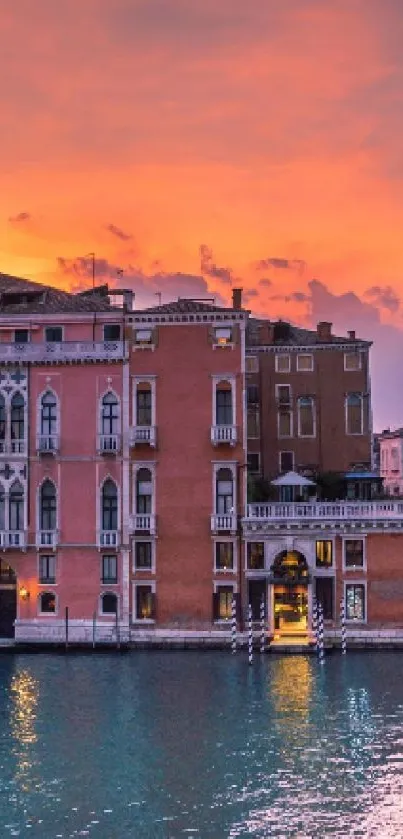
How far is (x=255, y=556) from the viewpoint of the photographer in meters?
41.9

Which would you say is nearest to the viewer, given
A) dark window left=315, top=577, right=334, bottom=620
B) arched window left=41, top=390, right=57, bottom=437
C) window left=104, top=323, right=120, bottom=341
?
dark window left=315, top=577, right=334, bottom=620

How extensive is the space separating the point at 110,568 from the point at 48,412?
5.82m

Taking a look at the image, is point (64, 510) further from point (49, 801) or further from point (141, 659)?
point (49, 801)

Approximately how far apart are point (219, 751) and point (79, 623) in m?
15.7

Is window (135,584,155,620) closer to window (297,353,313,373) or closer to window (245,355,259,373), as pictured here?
window (245,355,259,373)

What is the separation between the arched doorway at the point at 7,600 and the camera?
141 ft

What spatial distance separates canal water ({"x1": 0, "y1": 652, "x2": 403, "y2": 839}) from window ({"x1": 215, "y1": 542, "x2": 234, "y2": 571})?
3318 mm

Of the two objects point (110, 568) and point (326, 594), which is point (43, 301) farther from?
point (326, 594)

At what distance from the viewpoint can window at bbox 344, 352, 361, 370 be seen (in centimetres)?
5375

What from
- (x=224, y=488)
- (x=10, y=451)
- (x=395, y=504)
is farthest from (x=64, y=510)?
(x=395, y=504)

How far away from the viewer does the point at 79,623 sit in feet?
137

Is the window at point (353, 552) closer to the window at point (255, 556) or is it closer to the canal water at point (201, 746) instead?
the window at point (255, 556)

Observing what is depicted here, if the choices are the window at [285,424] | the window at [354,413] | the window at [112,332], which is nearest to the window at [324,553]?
the window at [112,332]

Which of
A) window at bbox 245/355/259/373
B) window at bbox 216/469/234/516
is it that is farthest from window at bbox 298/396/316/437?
window at bbox 216/469/234/516
